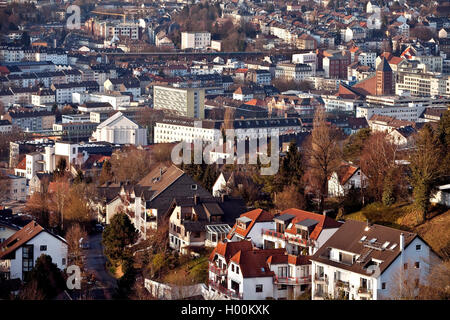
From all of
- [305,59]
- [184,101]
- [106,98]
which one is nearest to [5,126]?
→ [184,101]

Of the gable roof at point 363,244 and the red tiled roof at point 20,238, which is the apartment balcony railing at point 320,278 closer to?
the gable roof at point 363,244

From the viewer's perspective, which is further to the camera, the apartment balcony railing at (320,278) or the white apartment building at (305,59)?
the white apartment building at (305,59)

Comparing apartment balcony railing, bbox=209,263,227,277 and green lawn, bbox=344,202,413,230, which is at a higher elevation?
green lawn, bbox=344,202,413,230

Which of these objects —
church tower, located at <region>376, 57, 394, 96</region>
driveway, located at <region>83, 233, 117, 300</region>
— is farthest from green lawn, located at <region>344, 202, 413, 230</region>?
church tower, located at <region>376, 57, 394, 96</region>

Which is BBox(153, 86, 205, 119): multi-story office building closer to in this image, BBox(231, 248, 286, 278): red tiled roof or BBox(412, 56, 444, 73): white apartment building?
BBox(412, 56, 444, 73): white apartment building

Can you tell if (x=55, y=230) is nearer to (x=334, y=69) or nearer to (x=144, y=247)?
(x=144, y=247)

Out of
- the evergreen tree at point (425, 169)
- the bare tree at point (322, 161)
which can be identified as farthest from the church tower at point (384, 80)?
the evergreen tree at point (425, 169)
